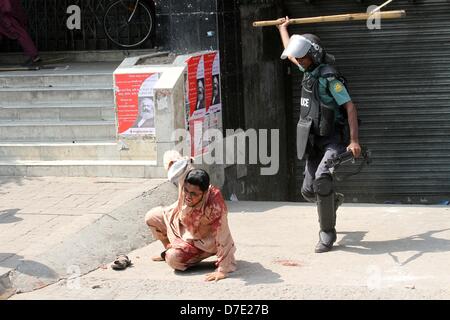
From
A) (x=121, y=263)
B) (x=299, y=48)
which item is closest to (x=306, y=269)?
(x=121, y=263)

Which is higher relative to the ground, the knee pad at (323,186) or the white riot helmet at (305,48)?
the white riot helmet at (305,48)

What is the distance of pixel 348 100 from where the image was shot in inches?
285

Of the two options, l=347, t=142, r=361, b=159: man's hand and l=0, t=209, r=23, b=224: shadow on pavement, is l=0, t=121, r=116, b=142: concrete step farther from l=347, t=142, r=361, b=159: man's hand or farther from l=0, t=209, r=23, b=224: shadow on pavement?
l=347, t=142, r=361, b=159: man's hand

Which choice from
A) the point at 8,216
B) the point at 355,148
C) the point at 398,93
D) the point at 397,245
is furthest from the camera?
the point at 398,93

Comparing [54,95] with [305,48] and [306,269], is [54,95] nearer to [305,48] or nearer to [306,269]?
[305,48]

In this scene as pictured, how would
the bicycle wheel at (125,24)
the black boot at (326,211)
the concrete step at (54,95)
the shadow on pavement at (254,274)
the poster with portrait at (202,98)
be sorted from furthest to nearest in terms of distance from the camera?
the bicycle wheel at (125,24) → the concrete step at (54,95) → the poster with portrait at (202,98) → the black boot at (326,211) → the shadow on pavement at (254,274)

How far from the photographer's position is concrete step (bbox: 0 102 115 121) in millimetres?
10266

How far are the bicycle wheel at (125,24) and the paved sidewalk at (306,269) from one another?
546 cm

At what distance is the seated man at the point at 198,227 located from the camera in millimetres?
6605

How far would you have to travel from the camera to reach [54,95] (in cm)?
1070

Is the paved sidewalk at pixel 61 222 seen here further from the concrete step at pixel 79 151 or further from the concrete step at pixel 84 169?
the concrete step at pixel 79 151

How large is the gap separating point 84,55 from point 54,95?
8.14ft

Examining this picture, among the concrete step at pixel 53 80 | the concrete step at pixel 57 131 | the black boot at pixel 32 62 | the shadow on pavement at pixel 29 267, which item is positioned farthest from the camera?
the black boot at pixel 32 62

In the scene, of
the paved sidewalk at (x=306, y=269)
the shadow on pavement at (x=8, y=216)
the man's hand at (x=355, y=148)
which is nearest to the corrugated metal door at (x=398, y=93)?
the paved sidewalk at (x=306, y=269)
